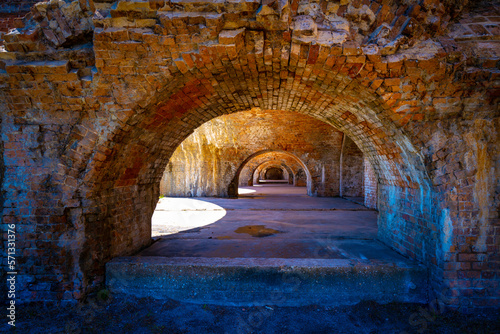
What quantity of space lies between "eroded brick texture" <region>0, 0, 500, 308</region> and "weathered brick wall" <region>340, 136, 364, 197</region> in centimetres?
989

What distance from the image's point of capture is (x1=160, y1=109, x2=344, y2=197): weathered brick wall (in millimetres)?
12633

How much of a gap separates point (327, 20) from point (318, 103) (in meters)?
1.53

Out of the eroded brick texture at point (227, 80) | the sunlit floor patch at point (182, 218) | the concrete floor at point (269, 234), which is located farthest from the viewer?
the sunlit floor patch at point (182, 218)

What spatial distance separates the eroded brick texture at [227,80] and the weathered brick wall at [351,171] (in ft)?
32.4

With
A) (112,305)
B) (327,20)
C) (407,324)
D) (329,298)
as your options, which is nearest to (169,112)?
(327,20)

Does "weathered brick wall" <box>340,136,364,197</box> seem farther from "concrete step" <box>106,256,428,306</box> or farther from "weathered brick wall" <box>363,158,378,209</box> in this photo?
"concrete step" <box>106,256,428,306</box>

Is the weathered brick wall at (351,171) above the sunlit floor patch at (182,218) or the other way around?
above

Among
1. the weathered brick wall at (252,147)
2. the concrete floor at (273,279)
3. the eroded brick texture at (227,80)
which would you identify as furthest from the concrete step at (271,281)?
the weathered brick wall at (252,147)

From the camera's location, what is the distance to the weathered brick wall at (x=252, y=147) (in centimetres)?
1263

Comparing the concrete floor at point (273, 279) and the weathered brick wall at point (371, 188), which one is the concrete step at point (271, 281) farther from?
the weathered brick wall at point (371, 188)

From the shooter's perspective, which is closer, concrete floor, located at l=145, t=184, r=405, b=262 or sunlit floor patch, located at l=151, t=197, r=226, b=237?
concrete floor, located at l=145, t=184, r=405, b=262

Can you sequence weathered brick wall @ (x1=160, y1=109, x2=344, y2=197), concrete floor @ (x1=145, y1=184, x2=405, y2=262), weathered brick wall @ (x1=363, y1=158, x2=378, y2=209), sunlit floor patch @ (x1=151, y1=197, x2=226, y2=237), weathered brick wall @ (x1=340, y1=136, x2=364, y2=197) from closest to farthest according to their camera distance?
concrete floor @ (x1=145, y1=184, x2=405, y2=262) < sunlit floor patch @ (x1=151, y1=197, x2=226, y2=237) < weathered brick wall @ (x1=363, y1=158, x2=378, y2=209) < weathered brick wall @ (x1=160, y1=109, x2=344, y2=197) < weathered brick wall @ (x1=340, y1=136, x2=364, y2=197)

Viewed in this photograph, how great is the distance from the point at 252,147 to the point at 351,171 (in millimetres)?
5225

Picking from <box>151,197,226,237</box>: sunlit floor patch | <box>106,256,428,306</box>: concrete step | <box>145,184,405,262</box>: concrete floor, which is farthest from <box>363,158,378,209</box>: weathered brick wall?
<box>106,256,428,306</box>: concrete step
